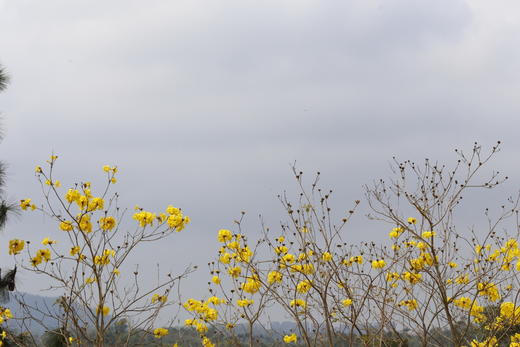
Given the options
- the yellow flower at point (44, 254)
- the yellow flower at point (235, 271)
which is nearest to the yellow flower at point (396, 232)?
the yellow flower at point (235, 271)

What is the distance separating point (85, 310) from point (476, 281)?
2.55 m

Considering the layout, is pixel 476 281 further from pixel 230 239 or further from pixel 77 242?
pixel 77 242

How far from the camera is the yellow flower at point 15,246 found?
3.21m

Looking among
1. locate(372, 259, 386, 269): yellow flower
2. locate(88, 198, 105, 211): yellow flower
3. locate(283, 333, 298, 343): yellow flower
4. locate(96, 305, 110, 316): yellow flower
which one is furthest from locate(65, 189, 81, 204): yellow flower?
locate(372, 259, 386, 269): yellow flower

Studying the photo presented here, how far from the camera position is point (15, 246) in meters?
3.22

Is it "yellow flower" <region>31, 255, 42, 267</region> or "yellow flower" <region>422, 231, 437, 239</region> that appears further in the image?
"yellow flower" <region>422, 231, 437, 239</region>

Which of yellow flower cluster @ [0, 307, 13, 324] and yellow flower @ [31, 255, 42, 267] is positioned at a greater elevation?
yellow flower @ [31, 255, 42, 267]

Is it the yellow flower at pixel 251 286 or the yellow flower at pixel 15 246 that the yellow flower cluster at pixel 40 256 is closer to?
the yellow flower at pixel 15 246

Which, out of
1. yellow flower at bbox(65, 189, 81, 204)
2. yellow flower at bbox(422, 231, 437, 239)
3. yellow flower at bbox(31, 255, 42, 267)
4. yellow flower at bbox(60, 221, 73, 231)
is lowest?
yellow flower at bbox(31, 255, 42, 267)

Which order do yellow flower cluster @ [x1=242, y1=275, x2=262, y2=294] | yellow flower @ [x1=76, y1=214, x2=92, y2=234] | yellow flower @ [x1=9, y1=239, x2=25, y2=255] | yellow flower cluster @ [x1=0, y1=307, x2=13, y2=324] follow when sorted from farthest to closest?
yellow flower cluster @ [x1=0, y1=307, x2=13, y2=324] → yellow flower cluster @ [x1=242, y1=275, x2=262, y2=294] → yellow flower @ [x1=76, y1=214, x2=92, y2=234] → yellow flower @ [x1=9, y1=239, x2=25, y2=255]

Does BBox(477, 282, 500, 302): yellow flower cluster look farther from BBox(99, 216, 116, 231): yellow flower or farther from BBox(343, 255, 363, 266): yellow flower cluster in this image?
BBox(99, 216, 116, 231): yellow flower

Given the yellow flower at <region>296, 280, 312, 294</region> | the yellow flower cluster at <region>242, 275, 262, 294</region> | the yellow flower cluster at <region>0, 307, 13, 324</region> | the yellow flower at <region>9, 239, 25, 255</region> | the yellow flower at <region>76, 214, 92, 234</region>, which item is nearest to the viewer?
the yellow flower at <region>9, 239, 25, 255</region>

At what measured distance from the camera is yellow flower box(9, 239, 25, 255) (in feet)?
10.5

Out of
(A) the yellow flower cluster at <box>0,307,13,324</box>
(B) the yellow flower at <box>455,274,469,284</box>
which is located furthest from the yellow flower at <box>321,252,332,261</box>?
(A) the yellow flower cluster at <box>0,307,13,324</box>
